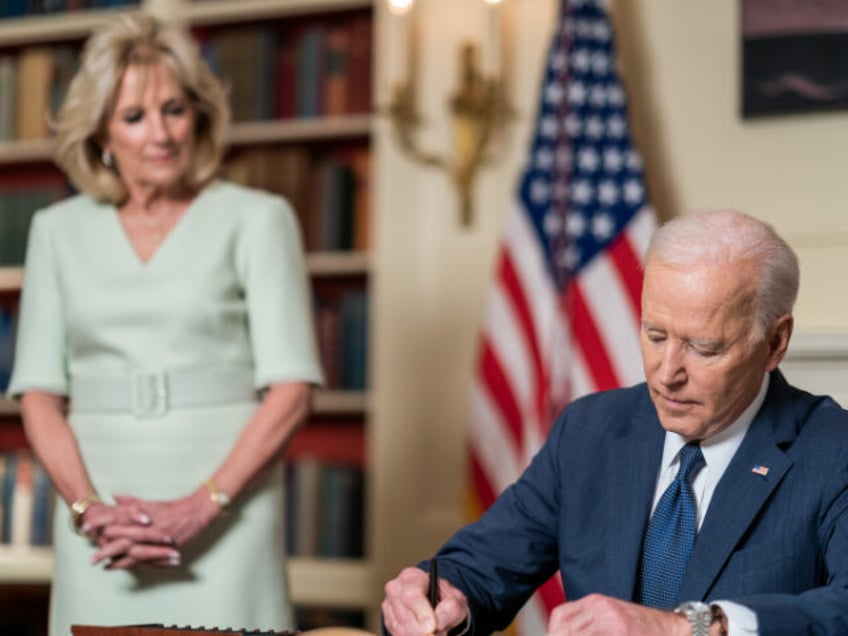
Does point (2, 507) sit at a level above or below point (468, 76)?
below

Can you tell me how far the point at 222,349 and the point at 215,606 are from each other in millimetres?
483

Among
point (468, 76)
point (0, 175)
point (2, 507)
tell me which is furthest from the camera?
point (0, 175)

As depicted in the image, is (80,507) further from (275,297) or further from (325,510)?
(325,510)

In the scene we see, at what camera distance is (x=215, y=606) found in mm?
2402

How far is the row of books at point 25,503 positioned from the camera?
4672mm

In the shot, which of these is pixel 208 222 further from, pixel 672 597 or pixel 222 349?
pixel 672 597

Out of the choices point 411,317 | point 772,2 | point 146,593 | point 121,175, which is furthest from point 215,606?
point 772,2

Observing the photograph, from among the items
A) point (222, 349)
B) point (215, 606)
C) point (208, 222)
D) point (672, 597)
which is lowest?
point (215, 606)

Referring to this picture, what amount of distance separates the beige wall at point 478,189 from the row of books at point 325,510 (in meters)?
0.11

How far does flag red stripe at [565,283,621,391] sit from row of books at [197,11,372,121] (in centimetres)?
118

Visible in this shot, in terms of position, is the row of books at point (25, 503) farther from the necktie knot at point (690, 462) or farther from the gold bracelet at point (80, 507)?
the necktie knot at point (690, 462)

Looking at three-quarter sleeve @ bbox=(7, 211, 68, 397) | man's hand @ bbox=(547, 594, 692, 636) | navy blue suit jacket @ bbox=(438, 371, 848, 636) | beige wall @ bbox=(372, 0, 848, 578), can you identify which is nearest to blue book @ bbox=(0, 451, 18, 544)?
beige wall @ bbox=(372, 0, 848, 578)

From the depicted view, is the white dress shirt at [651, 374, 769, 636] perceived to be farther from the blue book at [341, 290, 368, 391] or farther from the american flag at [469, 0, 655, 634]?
the blue book at [341, 290, 368, 391]

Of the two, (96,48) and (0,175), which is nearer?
(96,48)
